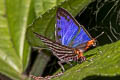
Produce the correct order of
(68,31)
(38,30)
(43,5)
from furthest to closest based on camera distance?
(43,5) < (38,30) < (68,31)

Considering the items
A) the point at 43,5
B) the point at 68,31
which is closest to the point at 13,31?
the point at 43,5

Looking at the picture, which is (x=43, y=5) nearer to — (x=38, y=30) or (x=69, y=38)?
(x=38, y=30)

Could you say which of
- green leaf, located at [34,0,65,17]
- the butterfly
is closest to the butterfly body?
the butterfly

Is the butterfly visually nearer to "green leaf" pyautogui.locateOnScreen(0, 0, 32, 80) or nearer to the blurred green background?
the blurred green background

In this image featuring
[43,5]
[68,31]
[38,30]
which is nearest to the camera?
[68,31]

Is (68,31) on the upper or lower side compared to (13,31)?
upper

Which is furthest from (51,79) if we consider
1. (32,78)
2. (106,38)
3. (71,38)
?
(106,38)

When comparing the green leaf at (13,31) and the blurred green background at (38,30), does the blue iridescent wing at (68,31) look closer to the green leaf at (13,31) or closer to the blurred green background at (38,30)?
the blurred green background at (38,30)

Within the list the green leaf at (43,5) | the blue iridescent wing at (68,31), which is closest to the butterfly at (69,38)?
the blue iridescent wing at (68,31)
